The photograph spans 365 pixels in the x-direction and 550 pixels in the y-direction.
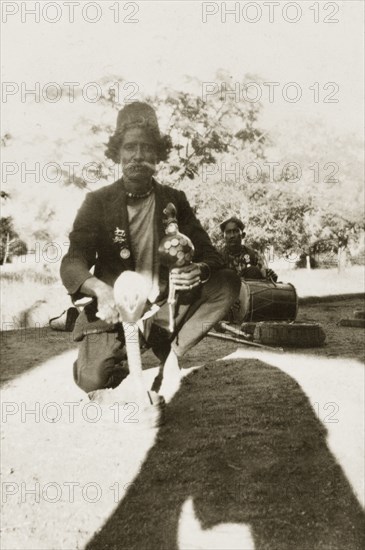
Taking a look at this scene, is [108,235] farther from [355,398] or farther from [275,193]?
[355,398]

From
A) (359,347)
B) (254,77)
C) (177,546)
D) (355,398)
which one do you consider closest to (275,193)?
(254,77)

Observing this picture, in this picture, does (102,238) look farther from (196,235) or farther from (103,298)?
(196,235)

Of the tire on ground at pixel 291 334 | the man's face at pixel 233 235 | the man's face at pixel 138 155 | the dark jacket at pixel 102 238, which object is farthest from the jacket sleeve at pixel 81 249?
the tire on ground at pixel 291 334

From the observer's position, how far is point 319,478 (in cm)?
937

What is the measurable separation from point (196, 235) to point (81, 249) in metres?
0.42

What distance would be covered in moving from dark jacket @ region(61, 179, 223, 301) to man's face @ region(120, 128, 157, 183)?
0.22 feet

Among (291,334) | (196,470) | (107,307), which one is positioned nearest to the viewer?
(107,307)

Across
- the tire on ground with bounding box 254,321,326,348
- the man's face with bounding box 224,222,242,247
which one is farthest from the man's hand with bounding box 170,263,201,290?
the tire on ground with bounding box 254,321,326,348

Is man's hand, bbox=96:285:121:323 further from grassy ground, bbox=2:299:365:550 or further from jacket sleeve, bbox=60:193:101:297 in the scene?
grassy ground, bbox=2:299:365:550

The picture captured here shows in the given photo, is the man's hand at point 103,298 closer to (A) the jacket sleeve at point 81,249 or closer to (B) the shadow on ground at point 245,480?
(A) the jacket sleeve at point 81,249

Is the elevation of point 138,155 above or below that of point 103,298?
above

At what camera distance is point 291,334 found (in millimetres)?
16484

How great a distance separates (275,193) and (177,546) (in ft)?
20.9

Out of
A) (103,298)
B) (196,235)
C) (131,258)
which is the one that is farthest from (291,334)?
(103,298)
